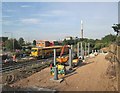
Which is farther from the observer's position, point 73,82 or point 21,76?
point 21,76

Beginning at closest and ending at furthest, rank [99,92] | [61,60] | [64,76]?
[99,92], [64,76], [61,60]

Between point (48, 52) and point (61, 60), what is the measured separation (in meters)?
15.5

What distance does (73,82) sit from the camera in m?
13.8

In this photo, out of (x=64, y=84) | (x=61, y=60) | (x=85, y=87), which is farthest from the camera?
(x=61, y=60)

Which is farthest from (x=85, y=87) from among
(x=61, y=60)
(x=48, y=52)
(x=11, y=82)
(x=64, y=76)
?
(x=48, y=52)

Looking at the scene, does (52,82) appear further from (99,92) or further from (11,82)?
(99,92)

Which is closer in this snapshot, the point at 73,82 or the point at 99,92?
the point at 99,92

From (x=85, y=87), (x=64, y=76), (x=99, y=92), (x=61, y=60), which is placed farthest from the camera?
(x=61, y=60)

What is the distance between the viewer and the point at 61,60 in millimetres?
23062

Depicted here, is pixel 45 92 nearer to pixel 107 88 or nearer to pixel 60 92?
pixel 60 92

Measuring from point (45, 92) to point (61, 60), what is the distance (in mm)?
12193

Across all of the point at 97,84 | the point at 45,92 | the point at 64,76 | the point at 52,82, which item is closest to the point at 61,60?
the point at 64,76

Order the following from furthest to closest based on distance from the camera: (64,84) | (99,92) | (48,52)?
(48,52) → (64,84) → (99,92)

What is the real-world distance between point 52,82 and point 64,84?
100 centimetres
